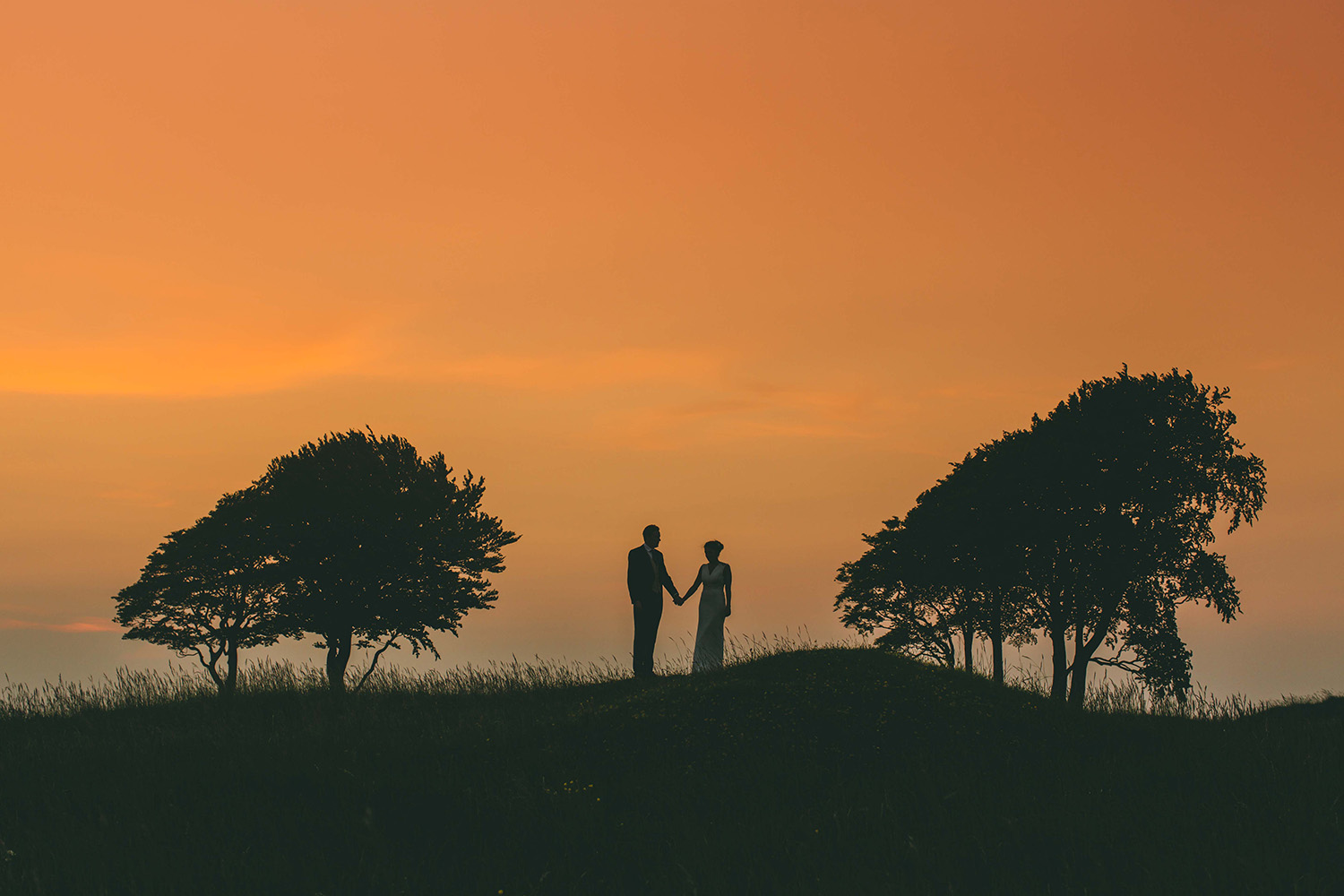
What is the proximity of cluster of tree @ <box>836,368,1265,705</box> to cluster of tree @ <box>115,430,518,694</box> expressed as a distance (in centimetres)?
1949

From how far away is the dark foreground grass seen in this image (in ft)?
27.0

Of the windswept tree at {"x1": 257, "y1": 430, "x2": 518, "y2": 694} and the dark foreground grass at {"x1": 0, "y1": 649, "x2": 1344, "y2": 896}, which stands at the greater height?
the windswept tree at {"x1": 257, "y1": 430, "x2": 518, "y2": 694}

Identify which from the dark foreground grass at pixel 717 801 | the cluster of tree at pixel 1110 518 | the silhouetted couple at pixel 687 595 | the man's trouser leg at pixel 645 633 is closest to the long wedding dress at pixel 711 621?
the silhouetted couple at pixel 687 595

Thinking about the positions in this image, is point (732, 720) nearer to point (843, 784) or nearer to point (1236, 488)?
point (843, 784)

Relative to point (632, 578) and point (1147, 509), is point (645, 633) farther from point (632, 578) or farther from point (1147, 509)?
point (1147, 509)

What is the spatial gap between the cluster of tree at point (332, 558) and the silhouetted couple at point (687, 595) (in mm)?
19019

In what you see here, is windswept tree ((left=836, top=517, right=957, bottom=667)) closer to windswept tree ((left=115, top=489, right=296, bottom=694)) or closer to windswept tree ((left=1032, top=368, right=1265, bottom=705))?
windswept tree ((left=1032, top=368, right=1265, bottom=705))

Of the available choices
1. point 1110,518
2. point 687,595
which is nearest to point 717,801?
point 687,595

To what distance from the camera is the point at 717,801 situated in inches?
413

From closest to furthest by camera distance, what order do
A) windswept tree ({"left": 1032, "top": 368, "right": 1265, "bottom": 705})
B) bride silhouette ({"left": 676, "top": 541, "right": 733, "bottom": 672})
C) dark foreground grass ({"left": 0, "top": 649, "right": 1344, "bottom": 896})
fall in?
1. dark foreground grass ({"left": 0, "top": 649, "right": 1344, "bottom": 896})
2. bride silhouette ({"left": 676, "top": 541, "right": 733, "bottom": 672})
3. windswept tree ({"left": 1032, "top": 368, "right": 1265, "bottom": 705})

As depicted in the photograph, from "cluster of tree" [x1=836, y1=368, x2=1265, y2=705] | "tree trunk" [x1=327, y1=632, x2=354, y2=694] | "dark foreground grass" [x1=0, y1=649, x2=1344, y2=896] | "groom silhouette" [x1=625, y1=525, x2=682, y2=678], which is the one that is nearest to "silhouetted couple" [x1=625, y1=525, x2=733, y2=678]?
"groom silhouette" [x1=625, y1=525, x2=682, y2=678]

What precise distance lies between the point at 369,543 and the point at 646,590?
2001 cm

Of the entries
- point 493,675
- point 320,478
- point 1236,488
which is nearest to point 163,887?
point 493,675

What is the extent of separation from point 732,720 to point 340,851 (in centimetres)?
582
